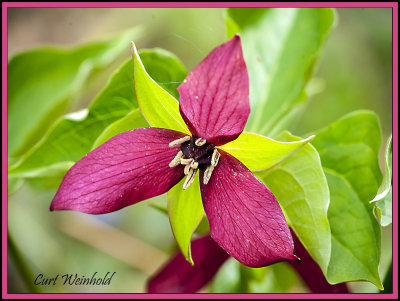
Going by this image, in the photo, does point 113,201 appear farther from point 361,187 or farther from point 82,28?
point 82,28

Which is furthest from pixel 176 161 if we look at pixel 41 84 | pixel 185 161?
pixel 41 84

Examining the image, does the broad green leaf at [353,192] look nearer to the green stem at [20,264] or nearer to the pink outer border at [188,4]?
the pink outer border at [188,4]

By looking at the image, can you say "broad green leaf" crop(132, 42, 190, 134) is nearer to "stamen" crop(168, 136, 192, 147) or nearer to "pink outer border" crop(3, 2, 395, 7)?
"stamen" crop(168, 136, 192, 147)

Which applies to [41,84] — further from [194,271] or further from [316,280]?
[316,280]

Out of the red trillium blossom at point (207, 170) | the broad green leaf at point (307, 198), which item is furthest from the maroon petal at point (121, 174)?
the broad green leaf at point (307, 198)

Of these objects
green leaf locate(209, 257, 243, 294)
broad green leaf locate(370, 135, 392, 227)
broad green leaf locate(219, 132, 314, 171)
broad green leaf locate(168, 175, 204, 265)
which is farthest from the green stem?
broad green leaf locate(370, 135, 392, 227)
